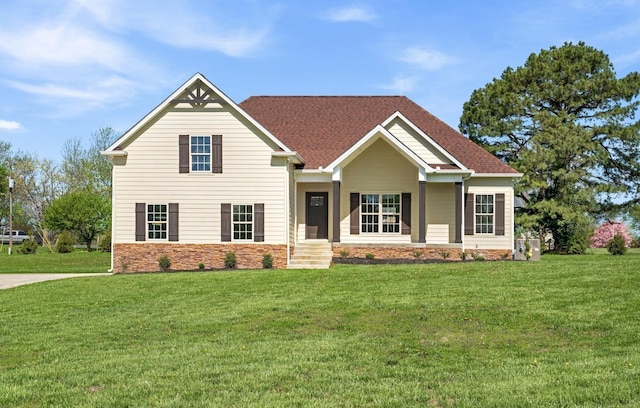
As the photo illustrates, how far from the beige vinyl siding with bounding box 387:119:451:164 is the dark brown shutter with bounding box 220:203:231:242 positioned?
295 inches

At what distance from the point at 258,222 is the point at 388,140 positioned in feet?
19.4

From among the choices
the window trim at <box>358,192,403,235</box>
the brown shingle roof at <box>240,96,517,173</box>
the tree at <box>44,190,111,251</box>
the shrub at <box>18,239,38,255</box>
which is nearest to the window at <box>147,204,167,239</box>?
the brown shingle roof at <box>240,96,517,173</box>

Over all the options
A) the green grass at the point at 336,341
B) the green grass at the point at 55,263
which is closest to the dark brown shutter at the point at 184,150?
the green grass at the point at 55,263

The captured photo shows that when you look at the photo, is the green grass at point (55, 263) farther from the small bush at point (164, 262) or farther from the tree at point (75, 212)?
the tree at point (75, 212)

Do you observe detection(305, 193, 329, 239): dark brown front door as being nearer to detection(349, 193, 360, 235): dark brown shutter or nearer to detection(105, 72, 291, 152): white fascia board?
detection(349, 193, 360, 235): dark brown shutter

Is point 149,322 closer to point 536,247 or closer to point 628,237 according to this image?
point 536,247

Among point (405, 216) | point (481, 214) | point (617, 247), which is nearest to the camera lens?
point (405, 216)

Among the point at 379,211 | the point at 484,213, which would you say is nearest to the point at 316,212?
the point at 379,211

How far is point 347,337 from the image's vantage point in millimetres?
10633

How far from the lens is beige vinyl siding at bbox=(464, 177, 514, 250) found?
2725 cm

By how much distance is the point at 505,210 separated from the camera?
27.4 meters

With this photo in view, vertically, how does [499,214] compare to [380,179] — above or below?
below

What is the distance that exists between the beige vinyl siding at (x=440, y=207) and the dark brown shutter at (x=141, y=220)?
37.2 feet

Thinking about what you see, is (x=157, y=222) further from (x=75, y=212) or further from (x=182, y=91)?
(x=75, y=212)
